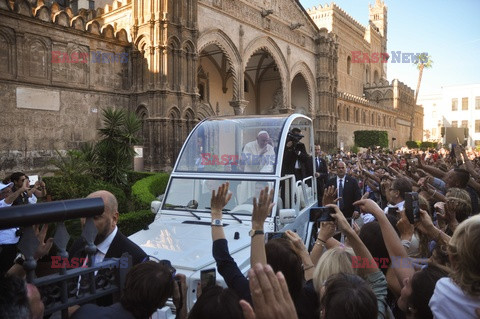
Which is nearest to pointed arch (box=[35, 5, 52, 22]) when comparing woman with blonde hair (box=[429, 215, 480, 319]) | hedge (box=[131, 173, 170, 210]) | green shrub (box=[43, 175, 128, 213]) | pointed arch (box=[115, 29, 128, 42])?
pointed arch (box=[115, 29, 128, 42])

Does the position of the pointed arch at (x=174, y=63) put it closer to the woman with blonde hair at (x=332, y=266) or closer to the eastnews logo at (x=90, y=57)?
the eastnews logo at (x=90, y=57)

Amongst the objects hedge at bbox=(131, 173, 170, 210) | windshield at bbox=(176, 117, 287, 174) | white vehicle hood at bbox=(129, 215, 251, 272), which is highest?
windshield at bbox=(176, 117, 287, 174)

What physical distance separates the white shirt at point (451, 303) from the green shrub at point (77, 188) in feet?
27.5

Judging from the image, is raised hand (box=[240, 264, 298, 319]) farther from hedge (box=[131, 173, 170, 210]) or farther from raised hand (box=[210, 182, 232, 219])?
hedge (box=[131, 173, 170, 210])

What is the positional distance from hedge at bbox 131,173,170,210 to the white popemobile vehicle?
3.36 m

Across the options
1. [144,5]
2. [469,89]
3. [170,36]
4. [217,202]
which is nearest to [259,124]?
[217,202]

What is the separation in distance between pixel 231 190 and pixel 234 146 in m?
0.82

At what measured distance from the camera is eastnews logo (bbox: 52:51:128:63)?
14.1 m

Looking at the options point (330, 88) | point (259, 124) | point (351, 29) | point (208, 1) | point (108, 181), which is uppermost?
point (351, 29)

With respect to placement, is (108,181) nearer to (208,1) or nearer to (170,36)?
(170,36)

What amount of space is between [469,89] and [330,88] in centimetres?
4165

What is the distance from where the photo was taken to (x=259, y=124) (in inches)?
222

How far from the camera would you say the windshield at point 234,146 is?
5.05 metres

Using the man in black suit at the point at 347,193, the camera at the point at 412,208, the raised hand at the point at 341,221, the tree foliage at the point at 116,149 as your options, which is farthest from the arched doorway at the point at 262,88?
the camera at the point at 412,208
